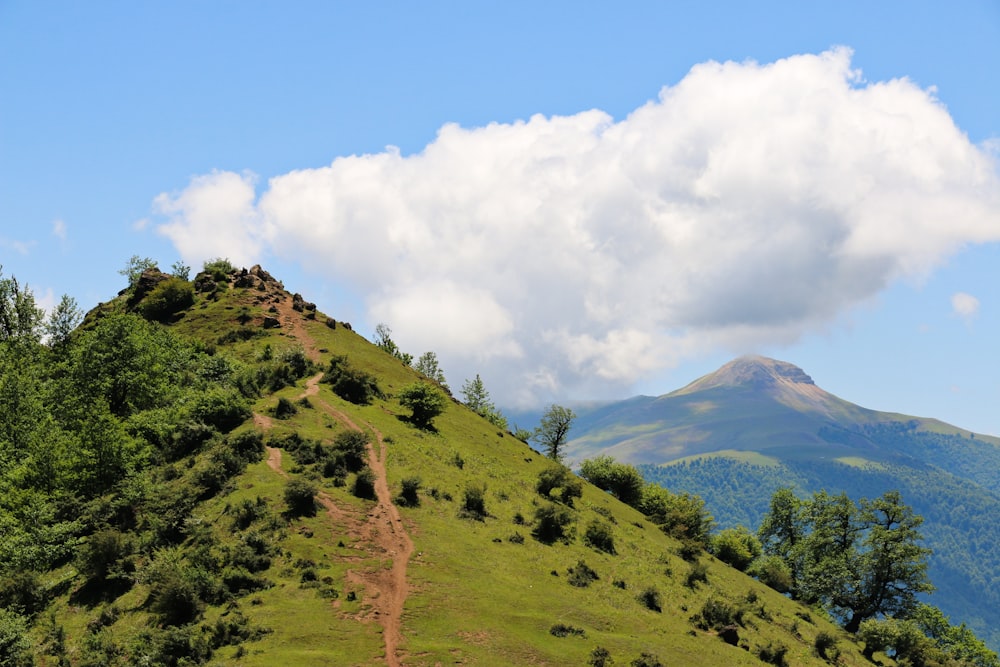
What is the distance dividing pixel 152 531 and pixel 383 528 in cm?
1835

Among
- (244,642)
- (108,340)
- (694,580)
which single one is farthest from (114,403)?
(694,580)

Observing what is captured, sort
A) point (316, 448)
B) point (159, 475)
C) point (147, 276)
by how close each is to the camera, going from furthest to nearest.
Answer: point (147, 276) < point (316, 448) < point (159, 475)

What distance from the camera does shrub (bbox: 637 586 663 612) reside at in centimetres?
5720

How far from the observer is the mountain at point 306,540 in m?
41.7

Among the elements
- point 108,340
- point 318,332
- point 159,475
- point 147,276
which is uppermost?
point 147,276

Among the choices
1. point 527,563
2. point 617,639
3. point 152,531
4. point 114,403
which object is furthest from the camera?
point 114,403

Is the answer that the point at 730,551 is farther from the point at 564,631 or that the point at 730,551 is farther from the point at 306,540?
the point at 306,540

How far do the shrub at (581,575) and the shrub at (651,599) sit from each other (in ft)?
13.8

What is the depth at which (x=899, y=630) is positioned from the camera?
75.5 meters

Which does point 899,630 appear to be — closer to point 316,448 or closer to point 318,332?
point 316,448

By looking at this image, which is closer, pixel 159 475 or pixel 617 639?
pixel 617 639

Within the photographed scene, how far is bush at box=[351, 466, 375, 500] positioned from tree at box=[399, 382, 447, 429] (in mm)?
24733

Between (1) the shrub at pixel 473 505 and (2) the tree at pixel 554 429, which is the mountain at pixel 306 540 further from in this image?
(2) the tree at pixel 554 429

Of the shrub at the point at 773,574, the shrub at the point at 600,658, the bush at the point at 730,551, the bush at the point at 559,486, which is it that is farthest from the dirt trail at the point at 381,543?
the shrub at the point at 773,574
